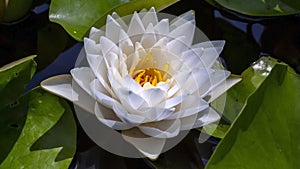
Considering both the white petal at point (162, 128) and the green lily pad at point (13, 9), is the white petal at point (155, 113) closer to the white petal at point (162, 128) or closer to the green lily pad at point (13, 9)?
the white petal at point (162, 128)

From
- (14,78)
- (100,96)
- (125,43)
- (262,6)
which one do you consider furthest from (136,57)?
(262,6)

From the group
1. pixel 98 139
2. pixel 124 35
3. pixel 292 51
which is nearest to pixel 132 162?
pixel 98 139

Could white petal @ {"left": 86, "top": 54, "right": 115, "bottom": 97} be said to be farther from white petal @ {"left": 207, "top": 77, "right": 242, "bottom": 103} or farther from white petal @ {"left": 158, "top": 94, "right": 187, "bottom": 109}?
white petal @ {"left": 207, "top": 77, "right": 242, "bottom": 103}

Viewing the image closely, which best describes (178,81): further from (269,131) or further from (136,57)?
(269,131)

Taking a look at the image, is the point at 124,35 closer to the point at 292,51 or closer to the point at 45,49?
the point at 45,49

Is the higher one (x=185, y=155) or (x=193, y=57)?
(x=193, y=57)

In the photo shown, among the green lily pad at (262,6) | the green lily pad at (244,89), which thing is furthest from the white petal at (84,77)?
the green lily pad at (262,6)
